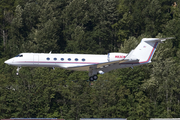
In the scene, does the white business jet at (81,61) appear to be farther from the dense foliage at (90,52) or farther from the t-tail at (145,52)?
the dense foliage at (90,52)

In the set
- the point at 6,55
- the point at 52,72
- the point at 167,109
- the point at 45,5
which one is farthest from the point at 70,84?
the point at 45,5

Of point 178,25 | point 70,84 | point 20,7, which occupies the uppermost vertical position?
point 20,7

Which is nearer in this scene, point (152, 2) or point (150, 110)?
point (150, 110)

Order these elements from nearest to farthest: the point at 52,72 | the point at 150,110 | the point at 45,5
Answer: the point at 150,110 < the point at 52,72 < the point at 45,5

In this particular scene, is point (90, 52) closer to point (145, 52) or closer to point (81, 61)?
point (145, 52)

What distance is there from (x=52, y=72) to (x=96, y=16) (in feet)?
86.8

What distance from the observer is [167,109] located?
68062 millimetres

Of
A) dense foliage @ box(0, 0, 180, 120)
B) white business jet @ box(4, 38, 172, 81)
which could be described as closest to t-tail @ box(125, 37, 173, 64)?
white business jet @ box(4, 38, 172, 81)

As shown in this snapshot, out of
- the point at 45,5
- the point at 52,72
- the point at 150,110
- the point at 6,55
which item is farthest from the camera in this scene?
the point at 45,5

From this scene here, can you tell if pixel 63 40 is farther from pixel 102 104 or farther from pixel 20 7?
pixel 102 104

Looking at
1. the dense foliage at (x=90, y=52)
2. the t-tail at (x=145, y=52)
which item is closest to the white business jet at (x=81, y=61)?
the t-tail at (x=145, y=52)

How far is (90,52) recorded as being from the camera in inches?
3406

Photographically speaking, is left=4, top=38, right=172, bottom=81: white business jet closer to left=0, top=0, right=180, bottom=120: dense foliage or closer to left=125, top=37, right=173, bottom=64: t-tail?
left=125, top=37, right=173, bottom=64: t-tail

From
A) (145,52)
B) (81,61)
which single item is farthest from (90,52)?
(81,61)
